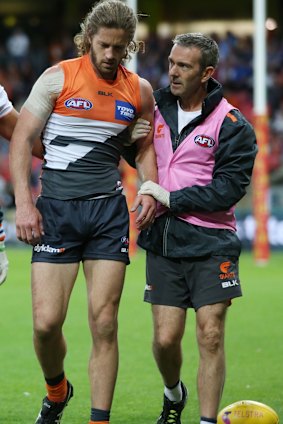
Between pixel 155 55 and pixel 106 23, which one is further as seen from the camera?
pixel 155 55

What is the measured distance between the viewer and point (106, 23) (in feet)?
21.3

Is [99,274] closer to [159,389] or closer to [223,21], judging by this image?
[159,389]

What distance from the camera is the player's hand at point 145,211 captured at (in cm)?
665

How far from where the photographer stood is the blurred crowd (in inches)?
1023

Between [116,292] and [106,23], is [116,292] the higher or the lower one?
the lower one

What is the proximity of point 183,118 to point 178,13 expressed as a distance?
27771mm

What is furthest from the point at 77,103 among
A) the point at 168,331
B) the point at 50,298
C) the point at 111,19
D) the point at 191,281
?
the point at 168,331

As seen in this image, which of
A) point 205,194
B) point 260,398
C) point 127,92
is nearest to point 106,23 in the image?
point 127,92

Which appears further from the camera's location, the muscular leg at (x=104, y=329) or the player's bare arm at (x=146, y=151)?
the player's bare arm at (x=146, y=151)

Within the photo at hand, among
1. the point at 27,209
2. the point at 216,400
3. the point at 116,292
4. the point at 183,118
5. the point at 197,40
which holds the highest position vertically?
the point at 197,40

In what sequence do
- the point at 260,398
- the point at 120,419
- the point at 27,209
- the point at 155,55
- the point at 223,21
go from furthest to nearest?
the point at 223,21, the point at 155,55, the point at 260,398, the point at 120,419, the point at 27,209

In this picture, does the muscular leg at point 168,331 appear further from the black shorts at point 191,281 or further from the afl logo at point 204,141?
the afl logo at point 204,141

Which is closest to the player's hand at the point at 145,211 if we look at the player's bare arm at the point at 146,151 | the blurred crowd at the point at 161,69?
the player's bare arm at the point at 146,151

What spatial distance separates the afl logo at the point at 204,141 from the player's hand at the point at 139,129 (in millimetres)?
328
